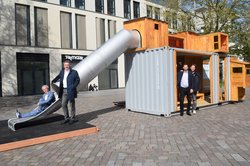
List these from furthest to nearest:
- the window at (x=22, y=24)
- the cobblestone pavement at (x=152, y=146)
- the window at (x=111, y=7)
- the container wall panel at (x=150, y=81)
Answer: the window at (x=111, y=7)
the window at (x=22, y=24)
the container wall panel at (x=150, y=81)
the cobblestone pavement at (x=152, y=146)

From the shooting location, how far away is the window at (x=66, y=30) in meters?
28.6

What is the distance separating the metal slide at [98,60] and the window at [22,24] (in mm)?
17905

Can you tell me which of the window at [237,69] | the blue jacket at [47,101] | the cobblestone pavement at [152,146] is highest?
the window at [237,69]

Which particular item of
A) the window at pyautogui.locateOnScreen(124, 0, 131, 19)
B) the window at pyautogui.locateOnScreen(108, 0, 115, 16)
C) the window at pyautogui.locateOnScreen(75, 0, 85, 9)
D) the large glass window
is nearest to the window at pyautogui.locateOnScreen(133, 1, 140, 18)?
the window at pyautogui.locateOnScreen(124, 0, 131, 19)

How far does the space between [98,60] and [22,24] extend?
62.5 ft

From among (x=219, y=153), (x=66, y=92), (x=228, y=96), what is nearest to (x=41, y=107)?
(x=66, y=92)

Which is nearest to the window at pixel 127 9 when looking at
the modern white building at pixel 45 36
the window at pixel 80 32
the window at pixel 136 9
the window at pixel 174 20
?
the window at pixel 136 9

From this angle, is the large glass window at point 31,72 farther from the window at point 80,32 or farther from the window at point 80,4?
the window at point 80,4

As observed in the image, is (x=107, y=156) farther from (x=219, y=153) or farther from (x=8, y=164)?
(x=219, y=153)

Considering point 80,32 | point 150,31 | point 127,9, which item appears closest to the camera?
point 150,31

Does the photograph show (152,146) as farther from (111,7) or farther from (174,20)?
(111,7)

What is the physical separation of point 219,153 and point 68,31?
83.8 ft

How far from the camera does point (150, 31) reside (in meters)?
10.6

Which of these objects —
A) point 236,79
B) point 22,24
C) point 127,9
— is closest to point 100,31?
point 127,9
